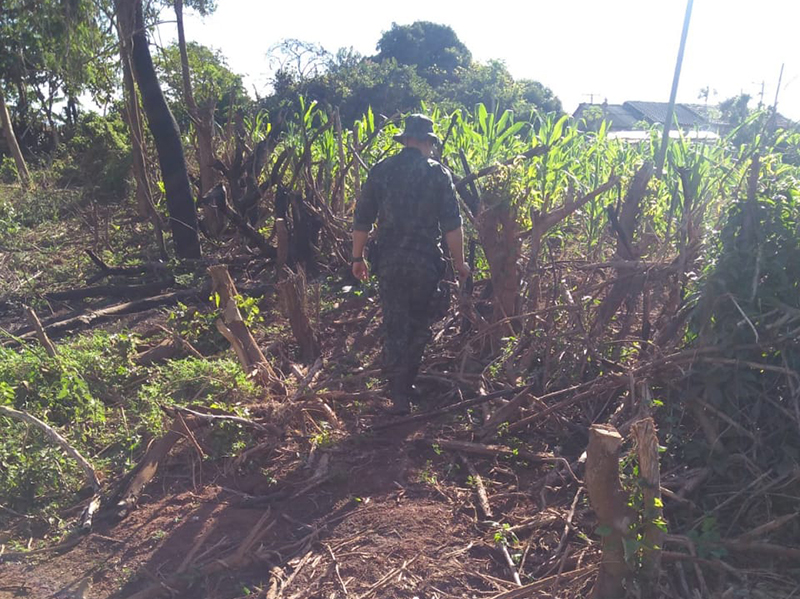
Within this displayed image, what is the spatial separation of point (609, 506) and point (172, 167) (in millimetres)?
7197

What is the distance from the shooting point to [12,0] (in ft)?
28.8

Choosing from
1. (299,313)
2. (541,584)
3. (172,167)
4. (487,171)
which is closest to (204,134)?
(172,167)

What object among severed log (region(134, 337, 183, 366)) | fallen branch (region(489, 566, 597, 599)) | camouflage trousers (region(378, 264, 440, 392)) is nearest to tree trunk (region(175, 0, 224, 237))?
severed log (region(134, 337, 183, 366))

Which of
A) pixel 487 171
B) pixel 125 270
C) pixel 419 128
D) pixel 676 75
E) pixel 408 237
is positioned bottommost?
pixel 125 270

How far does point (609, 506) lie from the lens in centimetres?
228

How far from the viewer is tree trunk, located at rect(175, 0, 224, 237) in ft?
28.5

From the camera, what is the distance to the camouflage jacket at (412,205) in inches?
165

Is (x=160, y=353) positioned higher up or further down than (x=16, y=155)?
further down

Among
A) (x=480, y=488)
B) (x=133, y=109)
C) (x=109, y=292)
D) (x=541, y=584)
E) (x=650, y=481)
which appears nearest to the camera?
(x=650, y=481)

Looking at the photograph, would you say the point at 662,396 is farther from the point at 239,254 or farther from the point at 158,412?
the point at 239,254

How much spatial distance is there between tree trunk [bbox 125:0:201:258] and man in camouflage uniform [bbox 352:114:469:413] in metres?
4.32

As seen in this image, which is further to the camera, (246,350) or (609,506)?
(246,350)

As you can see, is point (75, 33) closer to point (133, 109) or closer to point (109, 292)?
point (133, 109)

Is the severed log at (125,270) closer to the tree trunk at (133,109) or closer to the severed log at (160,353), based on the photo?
the tree trunk at (133,109)
